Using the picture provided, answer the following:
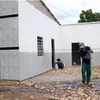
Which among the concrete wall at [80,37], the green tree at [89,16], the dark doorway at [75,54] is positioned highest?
the green tree at [89,16]

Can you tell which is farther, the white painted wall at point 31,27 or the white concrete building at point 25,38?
the white painted wall at point 31,27

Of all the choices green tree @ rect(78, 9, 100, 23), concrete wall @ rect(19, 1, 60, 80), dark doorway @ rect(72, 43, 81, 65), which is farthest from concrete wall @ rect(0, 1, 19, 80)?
green tree @ rect(78, 9, 100, 23)

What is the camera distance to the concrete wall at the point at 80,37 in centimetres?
1514

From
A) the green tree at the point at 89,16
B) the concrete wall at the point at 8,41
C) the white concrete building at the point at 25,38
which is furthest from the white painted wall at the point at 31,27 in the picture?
the green tree at the point at 89,16

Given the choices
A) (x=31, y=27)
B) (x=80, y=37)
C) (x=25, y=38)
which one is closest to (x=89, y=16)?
(x=80, y=37)

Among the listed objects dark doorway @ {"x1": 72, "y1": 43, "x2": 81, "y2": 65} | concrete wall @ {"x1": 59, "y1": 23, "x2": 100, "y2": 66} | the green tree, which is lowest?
dark doorway @ {"x1": 72, "y1": 43, "x2": 81, "y2": 65}

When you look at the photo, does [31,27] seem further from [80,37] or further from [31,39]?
[80,37]

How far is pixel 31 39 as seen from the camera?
948cm

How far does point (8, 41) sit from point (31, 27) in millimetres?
1663

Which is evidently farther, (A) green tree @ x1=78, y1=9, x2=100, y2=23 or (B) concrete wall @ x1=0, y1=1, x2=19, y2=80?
(A) green tree @ x1=78, y1=9, x2=100, y2=23

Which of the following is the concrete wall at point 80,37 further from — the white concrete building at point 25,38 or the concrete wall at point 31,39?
the concrete wall at point 31,39

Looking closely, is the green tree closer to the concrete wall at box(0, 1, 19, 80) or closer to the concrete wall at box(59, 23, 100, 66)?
the concrete wall at box(59, 23, 100, 66)

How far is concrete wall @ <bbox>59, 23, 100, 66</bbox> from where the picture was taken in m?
15.1

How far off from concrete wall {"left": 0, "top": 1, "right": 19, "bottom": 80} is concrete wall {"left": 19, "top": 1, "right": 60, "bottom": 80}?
0.22 metres
